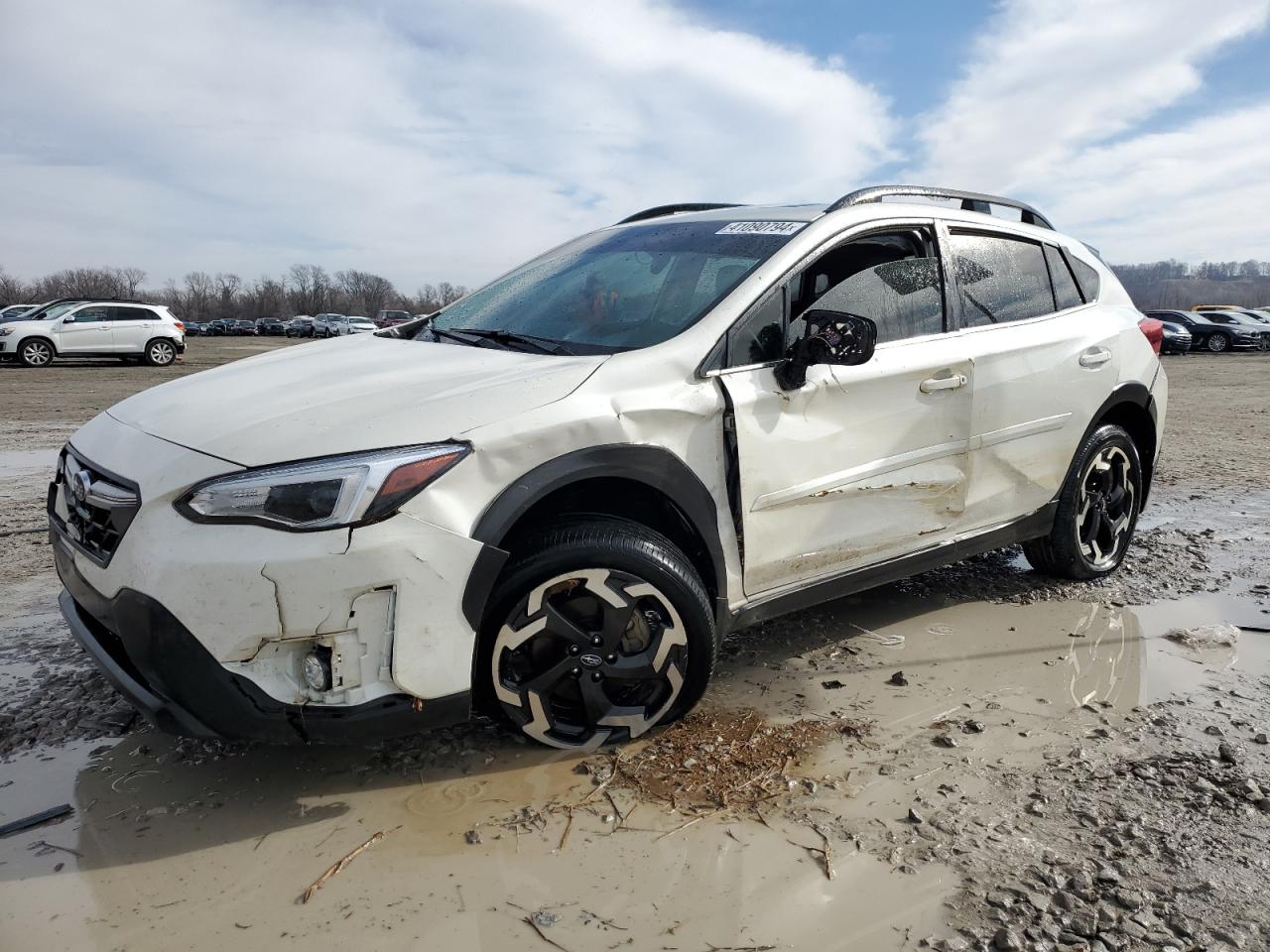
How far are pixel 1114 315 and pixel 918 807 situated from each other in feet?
9.79

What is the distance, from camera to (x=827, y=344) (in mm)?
3100

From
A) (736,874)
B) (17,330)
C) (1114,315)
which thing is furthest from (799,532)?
(17,330)

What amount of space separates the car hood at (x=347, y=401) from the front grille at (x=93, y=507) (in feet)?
0.60

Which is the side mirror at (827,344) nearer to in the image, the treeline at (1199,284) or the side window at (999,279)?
the side window at (999,279)

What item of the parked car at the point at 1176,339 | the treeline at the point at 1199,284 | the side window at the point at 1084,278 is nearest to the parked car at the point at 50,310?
the side window at the point at 1084,278

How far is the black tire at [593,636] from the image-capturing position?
2.71 meters

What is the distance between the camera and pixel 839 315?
10.1 feet

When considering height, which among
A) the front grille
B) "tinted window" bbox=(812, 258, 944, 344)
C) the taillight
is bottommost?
the front grille

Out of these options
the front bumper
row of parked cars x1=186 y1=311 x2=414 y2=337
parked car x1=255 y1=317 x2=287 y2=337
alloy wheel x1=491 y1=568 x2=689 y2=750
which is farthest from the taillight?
parked car x1=255 y1=317 x2=287 y2=337

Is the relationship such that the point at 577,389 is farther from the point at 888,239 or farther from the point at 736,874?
the point at 888,239

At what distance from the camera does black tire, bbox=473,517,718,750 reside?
271 centimetres

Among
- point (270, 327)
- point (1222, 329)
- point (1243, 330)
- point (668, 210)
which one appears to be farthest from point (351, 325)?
point (668, 210)

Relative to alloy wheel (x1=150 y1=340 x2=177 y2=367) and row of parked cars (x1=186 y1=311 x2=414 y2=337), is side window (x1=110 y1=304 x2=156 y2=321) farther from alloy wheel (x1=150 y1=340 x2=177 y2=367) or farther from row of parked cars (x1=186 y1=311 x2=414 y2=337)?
row of parked cars (x1=186 y1=311 x2=414 y2=337)

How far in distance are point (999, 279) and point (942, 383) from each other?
2.64 feet
